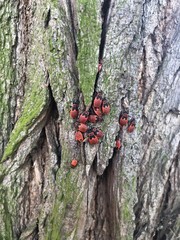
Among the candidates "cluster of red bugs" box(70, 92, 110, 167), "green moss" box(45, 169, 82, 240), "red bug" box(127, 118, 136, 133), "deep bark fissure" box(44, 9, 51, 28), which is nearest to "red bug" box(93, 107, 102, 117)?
"cluster of red bugs" box(70, 92, 110, 167)

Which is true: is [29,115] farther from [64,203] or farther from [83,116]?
[64,203]

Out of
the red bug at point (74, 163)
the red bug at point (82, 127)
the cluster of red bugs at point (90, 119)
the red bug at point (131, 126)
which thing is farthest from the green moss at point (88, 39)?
the red bug at point (74, 163)

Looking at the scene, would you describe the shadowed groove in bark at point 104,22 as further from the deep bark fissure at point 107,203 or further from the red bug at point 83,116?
the deep bark fissure at point 107,203

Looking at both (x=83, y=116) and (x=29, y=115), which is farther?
(x=29, y=115)

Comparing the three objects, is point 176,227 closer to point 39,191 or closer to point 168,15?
point 39,191

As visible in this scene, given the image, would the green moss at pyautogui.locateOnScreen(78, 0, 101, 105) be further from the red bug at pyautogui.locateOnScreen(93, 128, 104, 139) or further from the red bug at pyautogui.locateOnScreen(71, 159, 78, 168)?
the red bug at pyautogui.locateOnScreen(71, 159, 78, 168)

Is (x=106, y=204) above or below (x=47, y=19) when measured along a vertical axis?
below

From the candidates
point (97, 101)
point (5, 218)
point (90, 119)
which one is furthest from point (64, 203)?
point (97, 101)
